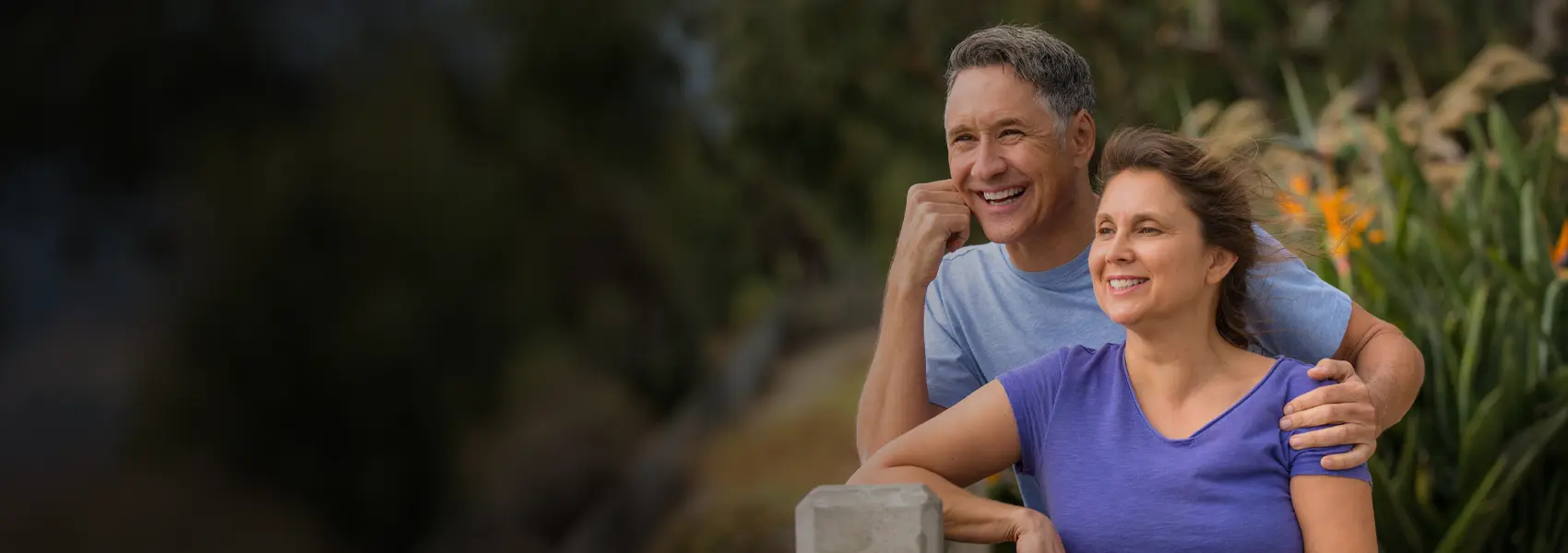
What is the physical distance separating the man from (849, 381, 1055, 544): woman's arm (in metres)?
0.31

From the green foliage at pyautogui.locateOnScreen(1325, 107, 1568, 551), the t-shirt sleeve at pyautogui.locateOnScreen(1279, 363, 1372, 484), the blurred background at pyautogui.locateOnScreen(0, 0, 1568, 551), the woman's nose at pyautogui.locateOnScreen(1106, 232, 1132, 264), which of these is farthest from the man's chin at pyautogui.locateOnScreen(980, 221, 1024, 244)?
the blurred background at pyautogui.locateOnScreen(0, 0, 1568, 551)

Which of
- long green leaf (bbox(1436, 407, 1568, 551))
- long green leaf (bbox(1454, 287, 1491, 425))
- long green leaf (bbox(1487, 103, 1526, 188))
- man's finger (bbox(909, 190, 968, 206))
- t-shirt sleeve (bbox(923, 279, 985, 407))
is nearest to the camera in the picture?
man's finger (bbox(909, 190, 968, 206))

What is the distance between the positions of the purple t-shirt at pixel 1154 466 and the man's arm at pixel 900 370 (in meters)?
0.35

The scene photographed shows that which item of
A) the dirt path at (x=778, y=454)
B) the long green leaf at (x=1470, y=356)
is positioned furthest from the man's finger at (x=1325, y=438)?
the dirt path at (x=778, y=454)

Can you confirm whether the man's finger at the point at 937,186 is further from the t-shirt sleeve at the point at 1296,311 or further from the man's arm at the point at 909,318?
the t-shirt sleeve at the point at 1296,311

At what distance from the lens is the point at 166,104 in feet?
36.9

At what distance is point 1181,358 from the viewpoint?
159 centimetres

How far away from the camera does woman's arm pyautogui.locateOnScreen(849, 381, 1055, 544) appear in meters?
1.65

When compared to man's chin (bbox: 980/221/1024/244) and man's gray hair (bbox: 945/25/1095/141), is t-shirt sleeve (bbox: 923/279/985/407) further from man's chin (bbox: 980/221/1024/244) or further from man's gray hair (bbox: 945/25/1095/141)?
man's gray hair (bbox: 945/25/1095/141)

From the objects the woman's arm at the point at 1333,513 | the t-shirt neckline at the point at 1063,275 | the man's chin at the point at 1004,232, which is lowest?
the woman's arm at the point at 1333,513

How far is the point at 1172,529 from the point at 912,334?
0.56 m

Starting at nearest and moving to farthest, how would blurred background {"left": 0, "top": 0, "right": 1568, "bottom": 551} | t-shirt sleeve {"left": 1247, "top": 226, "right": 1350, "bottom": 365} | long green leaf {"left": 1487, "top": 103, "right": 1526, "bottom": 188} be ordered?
1. t-shirt sleeve {"left": 1247, "top": 226, "right": 1350, "bottom": 365}
2. long green leaf {"left": 1487, "top": 103, "right": 1526, "bottom": 188}
3. blurred background {"left": 0, "top": 0, "right": 1568, "bottom": 551}

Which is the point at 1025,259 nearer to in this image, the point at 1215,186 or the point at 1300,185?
the point at 1215,186

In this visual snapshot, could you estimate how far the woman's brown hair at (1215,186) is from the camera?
1.59 metres
